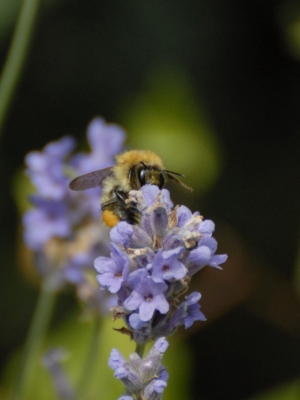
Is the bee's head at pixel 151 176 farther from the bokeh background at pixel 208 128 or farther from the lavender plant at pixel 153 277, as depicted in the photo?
the bokeh background at pixel 208 128

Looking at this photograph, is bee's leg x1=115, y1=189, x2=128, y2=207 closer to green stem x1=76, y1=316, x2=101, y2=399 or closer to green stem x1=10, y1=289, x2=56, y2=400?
green stem x1=76, y1=316, x2=101, y2=399

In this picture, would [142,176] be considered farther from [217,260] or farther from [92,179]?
[217,260]

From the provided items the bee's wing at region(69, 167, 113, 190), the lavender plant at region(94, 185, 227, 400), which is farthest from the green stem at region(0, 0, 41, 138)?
the lavender plant at region(94, 185, 227, 400)

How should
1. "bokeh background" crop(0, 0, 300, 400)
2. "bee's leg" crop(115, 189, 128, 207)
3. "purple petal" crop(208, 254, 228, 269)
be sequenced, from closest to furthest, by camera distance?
"purple petal" crop(208, 254, 228, 269)
"bee's leg" crop(115, 189, 128, 207)
"bokeh background" crop(0, 0, 300, 400)

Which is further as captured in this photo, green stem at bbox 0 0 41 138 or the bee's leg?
green stem at bbox 0 0 41 138

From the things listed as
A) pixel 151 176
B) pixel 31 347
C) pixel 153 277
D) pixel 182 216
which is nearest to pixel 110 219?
pixel 151 176

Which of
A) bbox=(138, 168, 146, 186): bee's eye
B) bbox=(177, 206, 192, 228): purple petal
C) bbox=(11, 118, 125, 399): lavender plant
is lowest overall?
bbox=(11, 118, 125, 399): lavender plant

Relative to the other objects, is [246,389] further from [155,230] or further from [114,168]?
[155,230]
